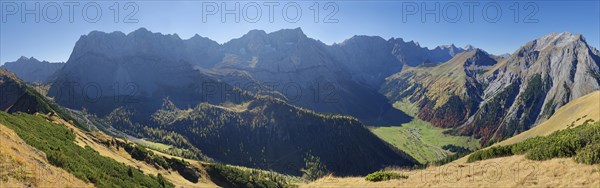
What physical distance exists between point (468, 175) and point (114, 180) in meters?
45.0

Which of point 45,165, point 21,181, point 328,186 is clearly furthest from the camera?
point 45,165

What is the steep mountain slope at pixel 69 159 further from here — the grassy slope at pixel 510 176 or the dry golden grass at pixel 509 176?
the dry golden grass at pixel 509 176

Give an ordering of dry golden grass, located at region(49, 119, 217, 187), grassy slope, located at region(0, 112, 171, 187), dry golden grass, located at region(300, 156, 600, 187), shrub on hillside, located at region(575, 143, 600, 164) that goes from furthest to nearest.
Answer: dry golden grass, located at region(49, 119, 217, 187) → grassy slope, located at region(0, 112, 171, 187) → shrub on hillside, located at region(575, 143, 600, 164) → dry golden grass, located at region(300, 156, 600, 187)

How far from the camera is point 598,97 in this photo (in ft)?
561

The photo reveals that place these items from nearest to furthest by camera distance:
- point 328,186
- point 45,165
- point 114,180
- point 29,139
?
point 328,186 < point 45,165 < point 29,139 < point 114,180

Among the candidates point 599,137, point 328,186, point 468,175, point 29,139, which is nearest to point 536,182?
point 468,175

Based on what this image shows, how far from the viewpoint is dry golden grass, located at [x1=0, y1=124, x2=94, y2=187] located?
31141mm

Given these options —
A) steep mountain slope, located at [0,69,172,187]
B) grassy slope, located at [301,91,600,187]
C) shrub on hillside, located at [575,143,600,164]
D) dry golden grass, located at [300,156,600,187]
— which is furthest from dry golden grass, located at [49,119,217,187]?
shrub on hillside, located at [575,143,600,164]

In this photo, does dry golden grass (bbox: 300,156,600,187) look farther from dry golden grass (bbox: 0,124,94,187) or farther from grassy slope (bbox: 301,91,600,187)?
Result: dry golden grass (bbox: 0,124,94,187)

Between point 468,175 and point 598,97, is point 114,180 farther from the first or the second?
point 598,97

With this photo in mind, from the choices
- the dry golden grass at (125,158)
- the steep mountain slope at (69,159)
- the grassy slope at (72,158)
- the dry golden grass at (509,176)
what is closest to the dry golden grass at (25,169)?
the steep mountain slope at (69,159)

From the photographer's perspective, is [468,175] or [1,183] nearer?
[1,183]

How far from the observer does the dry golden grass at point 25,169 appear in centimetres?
3114

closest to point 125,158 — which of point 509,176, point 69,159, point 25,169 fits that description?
point 69,159
